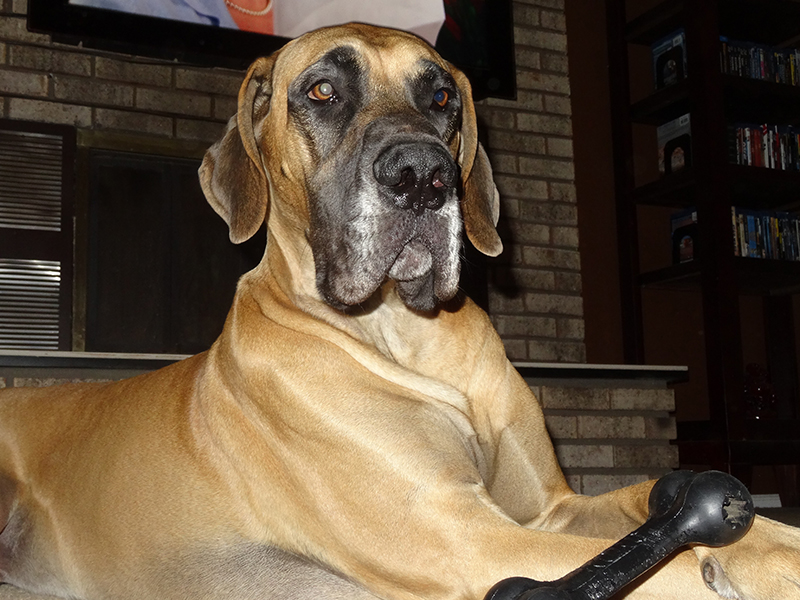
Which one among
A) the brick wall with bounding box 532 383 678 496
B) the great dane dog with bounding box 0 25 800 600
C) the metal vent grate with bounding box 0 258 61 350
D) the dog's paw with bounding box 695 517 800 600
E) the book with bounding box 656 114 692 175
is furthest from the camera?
the book with bounding box 656 114 692 175

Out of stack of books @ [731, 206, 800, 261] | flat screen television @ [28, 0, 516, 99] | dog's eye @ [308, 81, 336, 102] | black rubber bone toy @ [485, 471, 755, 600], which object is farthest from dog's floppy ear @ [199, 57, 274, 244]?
stack of books @ [731, 206, 800, 261]

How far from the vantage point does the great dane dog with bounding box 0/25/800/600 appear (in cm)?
127

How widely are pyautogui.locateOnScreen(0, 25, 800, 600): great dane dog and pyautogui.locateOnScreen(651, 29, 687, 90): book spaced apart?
10.8ft

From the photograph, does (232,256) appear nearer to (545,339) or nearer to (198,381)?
(545,339)

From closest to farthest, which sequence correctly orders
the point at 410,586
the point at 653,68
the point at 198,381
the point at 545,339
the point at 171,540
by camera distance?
the point at 410,586
the point at 171,540
the point at 198,381
the point at 545,339
the point at 653,68

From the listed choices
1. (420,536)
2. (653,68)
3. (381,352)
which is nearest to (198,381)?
(381,352)

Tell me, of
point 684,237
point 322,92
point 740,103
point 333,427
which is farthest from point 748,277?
point 333,427

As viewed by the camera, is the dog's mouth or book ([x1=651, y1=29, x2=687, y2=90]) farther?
Result: book ([x1=651, y1=29, x2=687, y2=90])

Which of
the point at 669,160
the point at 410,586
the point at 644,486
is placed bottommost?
the point at 410,586

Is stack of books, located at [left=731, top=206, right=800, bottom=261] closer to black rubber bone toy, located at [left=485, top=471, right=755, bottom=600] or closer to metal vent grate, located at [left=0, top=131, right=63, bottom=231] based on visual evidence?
metal vent grate, located at [left=0, top=131, right=63, bottom=231]

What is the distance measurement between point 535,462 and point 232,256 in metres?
2.59

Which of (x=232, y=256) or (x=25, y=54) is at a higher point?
(x=25, y=54)

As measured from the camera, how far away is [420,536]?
1.24 meters

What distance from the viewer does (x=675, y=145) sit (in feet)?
15.3
